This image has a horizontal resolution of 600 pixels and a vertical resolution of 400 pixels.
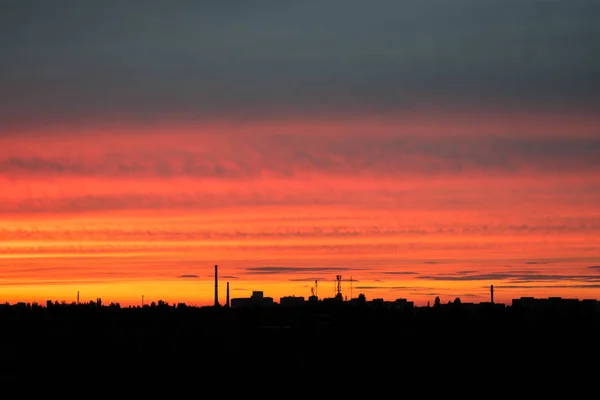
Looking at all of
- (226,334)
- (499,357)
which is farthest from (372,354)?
(226,334)

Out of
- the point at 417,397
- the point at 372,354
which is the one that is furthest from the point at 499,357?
the point at 417,397

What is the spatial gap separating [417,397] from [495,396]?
9.89ft

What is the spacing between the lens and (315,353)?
4478cm

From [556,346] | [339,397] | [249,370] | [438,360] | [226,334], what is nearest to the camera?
[339,397]

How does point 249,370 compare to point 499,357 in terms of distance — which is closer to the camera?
point 249,370

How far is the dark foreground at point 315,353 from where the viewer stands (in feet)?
125

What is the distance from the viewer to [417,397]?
112 ft

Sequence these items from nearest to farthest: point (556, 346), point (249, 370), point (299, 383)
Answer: point (299, 383) < point (249, 370) < point (556, 346)

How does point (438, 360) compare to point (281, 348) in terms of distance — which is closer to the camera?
point (438, 360)

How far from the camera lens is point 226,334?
5350 cm

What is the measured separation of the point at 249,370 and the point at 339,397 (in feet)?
21.7

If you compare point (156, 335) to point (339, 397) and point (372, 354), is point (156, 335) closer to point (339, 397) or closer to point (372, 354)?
point (372, 354)

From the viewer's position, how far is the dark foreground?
1501 inches

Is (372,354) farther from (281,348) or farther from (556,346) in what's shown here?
(556,346)
